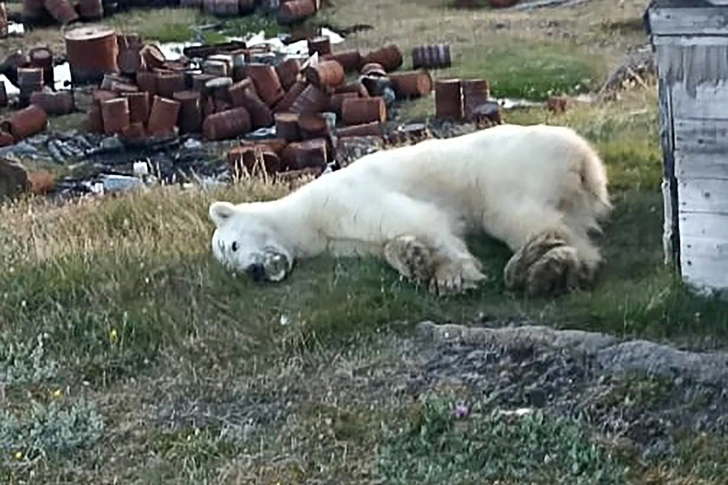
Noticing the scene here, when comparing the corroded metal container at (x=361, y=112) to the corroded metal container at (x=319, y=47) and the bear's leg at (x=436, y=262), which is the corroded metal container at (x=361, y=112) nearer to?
the corroded metal container at (x=319, y=47)

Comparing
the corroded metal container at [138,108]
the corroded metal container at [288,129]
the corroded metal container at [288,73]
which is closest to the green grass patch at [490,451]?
the corroded metal container at [288,129]

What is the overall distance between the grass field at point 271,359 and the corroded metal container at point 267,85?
25.1 feet

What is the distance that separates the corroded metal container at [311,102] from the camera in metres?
16.1

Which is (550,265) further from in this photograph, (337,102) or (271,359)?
(337,102)

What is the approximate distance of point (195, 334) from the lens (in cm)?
666

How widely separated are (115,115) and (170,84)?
128 cm

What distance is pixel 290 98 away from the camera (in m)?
16.5

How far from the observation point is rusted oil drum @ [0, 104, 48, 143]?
1634 cm

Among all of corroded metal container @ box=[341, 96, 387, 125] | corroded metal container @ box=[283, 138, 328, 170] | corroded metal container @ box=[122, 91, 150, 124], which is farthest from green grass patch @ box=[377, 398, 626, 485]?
corroded metal container @ box=[122, 91, 150, 124]

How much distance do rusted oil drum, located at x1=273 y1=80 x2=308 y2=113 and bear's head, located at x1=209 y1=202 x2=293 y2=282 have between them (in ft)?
28.7

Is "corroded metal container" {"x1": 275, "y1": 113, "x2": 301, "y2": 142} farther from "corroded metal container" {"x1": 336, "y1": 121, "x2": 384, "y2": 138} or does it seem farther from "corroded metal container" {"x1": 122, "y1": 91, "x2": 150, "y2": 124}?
"corroded metal container" {"x1": 122, "y1": 91, "x2": 150, "y2": 124}

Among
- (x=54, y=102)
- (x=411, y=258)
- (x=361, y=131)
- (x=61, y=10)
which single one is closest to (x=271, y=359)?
(x=411, y=258)

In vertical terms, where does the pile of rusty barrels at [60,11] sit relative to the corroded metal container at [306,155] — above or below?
below

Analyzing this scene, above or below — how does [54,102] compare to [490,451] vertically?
below
